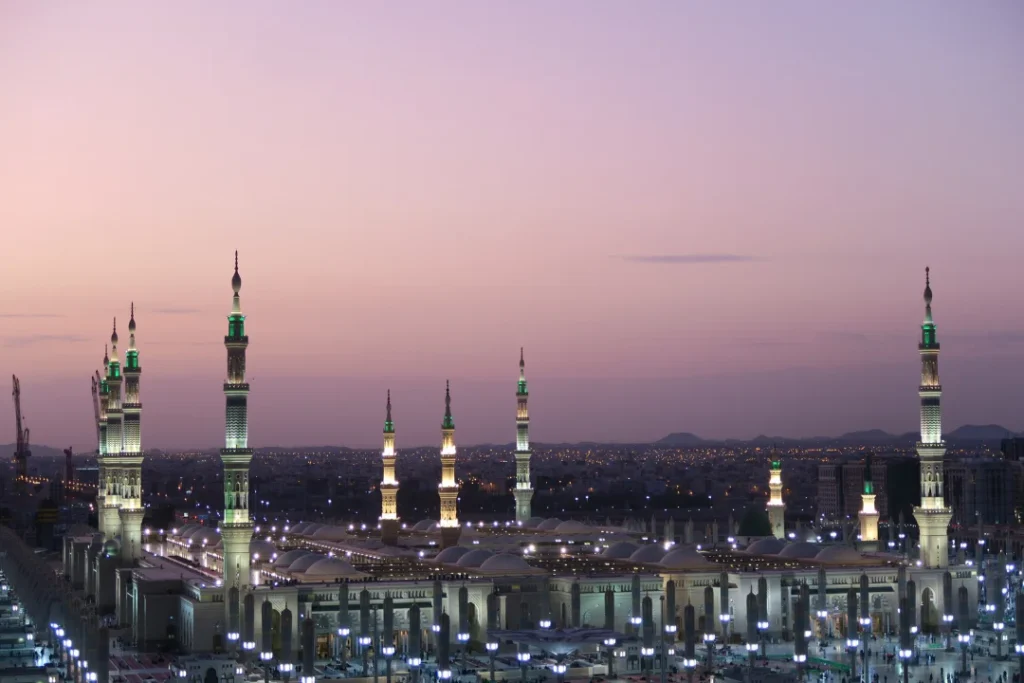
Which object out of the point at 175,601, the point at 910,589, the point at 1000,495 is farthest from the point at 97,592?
the point at 1000,495

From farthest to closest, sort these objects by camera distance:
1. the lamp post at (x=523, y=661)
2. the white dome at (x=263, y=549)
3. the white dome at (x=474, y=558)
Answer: the white dome at (x=263, y=549)
the white dome at (x=474, y=558)
the lamp post at (x=523, y=661)

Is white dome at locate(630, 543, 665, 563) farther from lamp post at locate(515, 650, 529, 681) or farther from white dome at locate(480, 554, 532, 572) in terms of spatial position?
lamp post at locate(515, 650, 529, 681)

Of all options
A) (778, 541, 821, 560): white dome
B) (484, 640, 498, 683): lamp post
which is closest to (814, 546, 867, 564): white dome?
(778, 541, 821, 560): white dome

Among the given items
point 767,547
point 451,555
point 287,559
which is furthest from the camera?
point 767,547

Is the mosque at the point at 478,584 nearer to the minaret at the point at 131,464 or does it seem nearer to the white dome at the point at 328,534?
the minaret at the point at 131,464

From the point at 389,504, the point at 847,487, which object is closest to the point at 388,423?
the point at 389,504

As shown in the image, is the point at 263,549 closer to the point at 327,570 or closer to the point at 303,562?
the point at 303,562

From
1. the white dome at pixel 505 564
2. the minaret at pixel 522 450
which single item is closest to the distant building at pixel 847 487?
the minaret at pixel 522 450
